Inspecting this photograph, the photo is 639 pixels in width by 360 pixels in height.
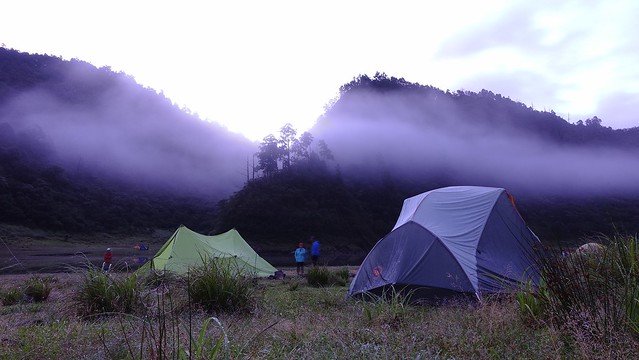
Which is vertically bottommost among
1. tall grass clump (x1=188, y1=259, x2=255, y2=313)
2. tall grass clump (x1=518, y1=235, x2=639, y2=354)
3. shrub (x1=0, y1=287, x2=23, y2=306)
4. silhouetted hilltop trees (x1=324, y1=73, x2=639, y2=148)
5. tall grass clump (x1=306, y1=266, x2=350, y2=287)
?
tall grass clump (x1=306, y1=266, x2=350, y2=287)

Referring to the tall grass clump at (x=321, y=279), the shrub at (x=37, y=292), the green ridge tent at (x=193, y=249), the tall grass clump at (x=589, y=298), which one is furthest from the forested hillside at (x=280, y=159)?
the shrub at (x=37, y=292)

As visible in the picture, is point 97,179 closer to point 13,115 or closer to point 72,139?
point 72,139

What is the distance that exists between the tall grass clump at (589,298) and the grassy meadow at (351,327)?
0.04 ft

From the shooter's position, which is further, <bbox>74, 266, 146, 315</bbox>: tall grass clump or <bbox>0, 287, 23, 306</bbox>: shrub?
<bbox>0, 287, 23, 306</bbox>: shrub

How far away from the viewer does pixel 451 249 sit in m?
9.31

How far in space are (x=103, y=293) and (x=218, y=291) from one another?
57.8 inches

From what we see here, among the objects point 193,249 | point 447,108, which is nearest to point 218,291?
point 193,249

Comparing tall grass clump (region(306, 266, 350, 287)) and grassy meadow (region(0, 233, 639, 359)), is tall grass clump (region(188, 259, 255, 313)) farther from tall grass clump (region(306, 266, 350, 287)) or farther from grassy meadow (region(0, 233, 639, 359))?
tall grass clump (region(306, 266, 350, 287))

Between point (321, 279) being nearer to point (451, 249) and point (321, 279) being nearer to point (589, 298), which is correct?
point (451, 249)

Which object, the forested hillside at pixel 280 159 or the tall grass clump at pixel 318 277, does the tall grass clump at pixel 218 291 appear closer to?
the tall grass clump at pixel 318 277

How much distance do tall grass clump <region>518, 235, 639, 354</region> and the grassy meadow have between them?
0.4 inches

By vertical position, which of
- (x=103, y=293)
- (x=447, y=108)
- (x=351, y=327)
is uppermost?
(x=447, y=108)

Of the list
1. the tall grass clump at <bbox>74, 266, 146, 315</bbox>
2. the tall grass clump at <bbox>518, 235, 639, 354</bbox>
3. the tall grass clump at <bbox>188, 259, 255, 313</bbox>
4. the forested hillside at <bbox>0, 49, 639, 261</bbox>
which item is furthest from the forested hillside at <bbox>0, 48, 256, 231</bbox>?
the tall grass clump at <bbox>518, 235, 639, 354</bbox>

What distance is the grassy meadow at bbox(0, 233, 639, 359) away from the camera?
11.7 ft
